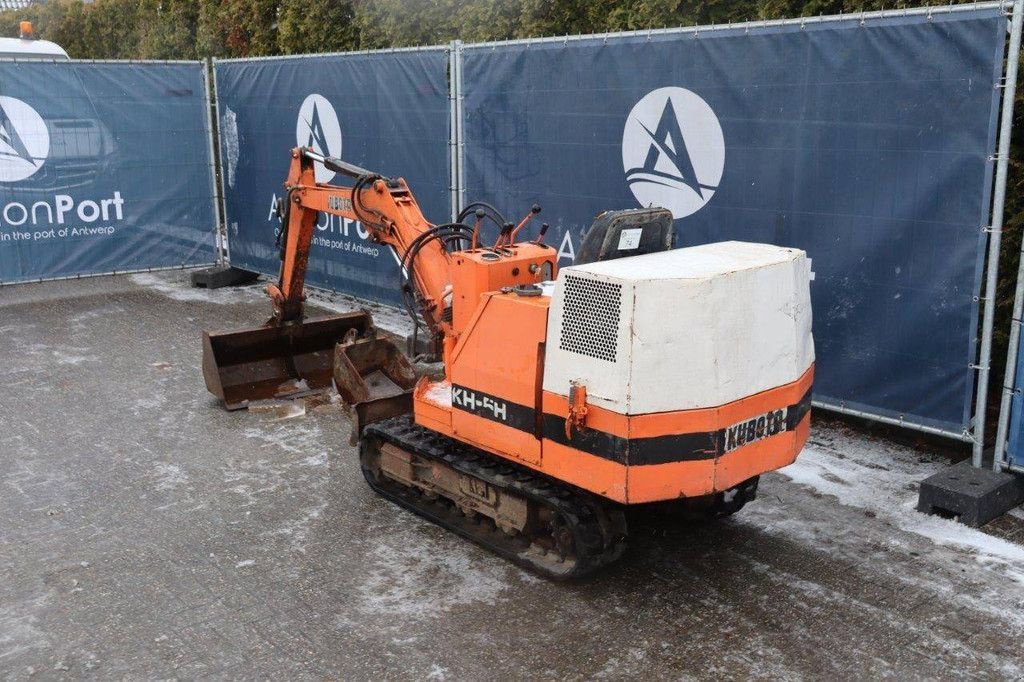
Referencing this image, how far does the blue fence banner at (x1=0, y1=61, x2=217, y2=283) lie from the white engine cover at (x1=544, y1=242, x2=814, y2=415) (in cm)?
972

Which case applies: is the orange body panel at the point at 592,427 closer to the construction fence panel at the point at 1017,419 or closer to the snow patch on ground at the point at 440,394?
the snow patch on ground at the point at 440,394

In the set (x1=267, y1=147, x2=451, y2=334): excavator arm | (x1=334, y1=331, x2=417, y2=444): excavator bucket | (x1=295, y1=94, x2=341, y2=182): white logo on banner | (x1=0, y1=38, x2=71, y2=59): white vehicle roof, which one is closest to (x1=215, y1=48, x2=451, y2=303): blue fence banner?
(x1=295, y1=94, x2=341, y2=182): white logo on banner

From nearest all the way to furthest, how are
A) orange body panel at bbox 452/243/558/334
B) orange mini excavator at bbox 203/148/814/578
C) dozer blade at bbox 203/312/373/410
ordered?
orange mini excavator at bbox 203/148/814/578 < orange body panel at bbox 452/243/558/334 < dozer blade at bbox 203/312/373/410

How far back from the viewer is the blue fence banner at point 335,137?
420 inches

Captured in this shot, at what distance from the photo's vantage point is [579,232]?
9156 millimetres

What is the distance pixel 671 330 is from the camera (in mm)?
4953

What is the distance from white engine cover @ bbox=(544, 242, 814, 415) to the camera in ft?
16.2

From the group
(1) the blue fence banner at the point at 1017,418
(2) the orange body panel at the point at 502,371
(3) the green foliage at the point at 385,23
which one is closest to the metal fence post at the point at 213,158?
(3) the green foliage at the point at 385,23

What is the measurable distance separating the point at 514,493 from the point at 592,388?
3.19 ft

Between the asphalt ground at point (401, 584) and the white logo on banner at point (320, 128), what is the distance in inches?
187

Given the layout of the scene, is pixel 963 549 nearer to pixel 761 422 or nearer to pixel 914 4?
pixel 761 422

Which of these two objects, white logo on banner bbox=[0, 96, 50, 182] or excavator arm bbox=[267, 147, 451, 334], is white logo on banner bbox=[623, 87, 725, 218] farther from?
white logo on banner bbox=[0, 96, 50, 182]

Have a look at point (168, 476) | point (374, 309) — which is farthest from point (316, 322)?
point (374, 309)

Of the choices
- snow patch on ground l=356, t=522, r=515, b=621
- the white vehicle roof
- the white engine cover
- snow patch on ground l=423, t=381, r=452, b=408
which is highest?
the white vehicle roof
